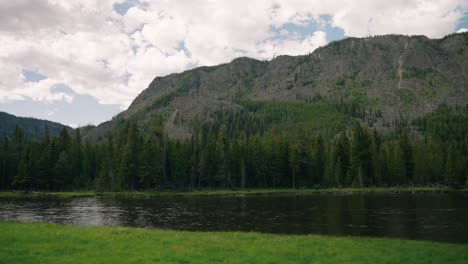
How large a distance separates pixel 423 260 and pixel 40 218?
53.1m

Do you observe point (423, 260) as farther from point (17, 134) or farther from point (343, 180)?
point (17, 134)

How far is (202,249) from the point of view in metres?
27.0

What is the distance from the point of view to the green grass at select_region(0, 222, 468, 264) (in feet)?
77.3

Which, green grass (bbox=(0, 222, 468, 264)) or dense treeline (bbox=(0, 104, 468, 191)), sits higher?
dense treeline (bbox=(0, 104, 468, 191))

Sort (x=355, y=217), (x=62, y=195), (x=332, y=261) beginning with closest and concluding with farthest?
1. (x=332, y=261)
2. (x=355, y=217)
3. (x=62, y=195)

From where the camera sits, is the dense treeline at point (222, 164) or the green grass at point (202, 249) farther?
the dense treeline at point (222, 164)

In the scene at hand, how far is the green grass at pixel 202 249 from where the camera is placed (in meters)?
23.6

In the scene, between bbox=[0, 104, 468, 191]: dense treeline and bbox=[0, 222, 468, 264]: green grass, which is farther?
bbox=[0, 104, 468, 191]: dense treeline

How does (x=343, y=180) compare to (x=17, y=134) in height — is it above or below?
below

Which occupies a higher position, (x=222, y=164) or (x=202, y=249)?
(x=222, y=164)

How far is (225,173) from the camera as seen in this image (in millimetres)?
139250

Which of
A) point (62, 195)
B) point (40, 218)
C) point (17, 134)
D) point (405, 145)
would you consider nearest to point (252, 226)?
point (40, 218)

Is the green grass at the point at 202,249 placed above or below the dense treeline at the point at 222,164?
below

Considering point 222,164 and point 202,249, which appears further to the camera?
point 222,164
